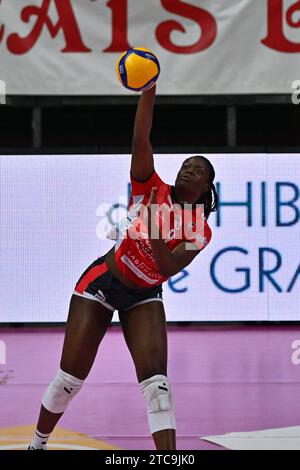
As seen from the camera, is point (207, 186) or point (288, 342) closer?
point (207, 186)

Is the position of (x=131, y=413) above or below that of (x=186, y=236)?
below

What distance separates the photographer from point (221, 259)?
11.1 meters

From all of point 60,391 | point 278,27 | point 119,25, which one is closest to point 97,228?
point 119,25

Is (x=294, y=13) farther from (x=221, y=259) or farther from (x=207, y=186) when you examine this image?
(x=207, y=186)

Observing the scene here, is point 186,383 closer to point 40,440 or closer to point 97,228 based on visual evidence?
point 40,440

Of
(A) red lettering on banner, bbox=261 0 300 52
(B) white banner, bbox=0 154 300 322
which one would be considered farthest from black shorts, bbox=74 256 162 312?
(A) red lettering on banner, bbox=261 0 300 52

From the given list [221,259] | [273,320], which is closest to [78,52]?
[221,259]

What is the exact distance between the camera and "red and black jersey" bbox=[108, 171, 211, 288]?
509cm

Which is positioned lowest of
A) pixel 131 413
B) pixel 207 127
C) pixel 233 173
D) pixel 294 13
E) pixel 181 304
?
pixel 131 413

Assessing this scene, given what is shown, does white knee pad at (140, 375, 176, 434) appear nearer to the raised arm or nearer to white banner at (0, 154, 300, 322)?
the raised arm

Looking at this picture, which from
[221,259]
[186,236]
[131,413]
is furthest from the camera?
[221,259]

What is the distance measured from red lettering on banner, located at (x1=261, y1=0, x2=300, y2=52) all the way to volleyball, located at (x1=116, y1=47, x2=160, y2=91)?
20.6ft

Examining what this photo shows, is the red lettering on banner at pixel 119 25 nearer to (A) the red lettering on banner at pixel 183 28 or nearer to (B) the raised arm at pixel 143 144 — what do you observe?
(A) the red lettering on banner at pixel 183 28
